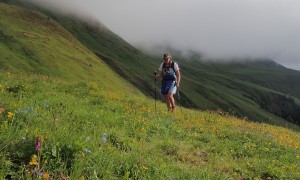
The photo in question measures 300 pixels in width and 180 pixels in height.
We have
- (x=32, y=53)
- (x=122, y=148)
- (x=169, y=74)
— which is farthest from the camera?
(x=32, y=53)

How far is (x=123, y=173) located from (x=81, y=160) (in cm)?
94

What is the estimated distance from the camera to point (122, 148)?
9.23 metres

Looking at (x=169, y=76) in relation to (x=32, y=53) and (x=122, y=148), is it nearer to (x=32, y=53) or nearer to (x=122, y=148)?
(x=122, y=148)

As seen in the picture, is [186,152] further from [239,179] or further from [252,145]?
[252,145]

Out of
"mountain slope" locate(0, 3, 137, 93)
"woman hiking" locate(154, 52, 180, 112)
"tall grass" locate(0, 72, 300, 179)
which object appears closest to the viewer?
"tall grass" locate(0, 72, 300, 179)

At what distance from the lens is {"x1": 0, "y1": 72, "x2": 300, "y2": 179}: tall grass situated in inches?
244

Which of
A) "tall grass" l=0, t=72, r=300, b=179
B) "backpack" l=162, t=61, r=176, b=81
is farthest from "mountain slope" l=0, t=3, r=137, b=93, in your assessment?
"tall grass" l=0, t=72, r=300, b=179

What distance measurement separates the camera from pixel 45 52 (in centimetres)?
8062

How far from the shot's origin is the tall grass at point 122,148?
6.20 m

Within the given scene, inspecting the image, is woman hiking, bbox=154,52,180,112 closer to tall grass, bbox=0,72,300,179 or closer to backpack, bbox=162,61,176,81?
backpack, bbox=162,61,176,81

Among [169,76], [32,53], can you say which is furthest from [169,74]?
[32,53]

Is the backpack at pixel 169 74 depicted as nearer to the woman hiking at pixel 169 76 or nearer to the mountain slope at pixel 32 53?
the woman hiking at pixel 169 76

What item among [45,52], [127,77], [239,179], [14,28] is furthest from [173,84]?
[127,77]

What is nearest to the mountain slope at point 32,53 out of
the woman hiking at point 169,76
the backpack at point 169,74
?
the woman hiking at point 169,76
